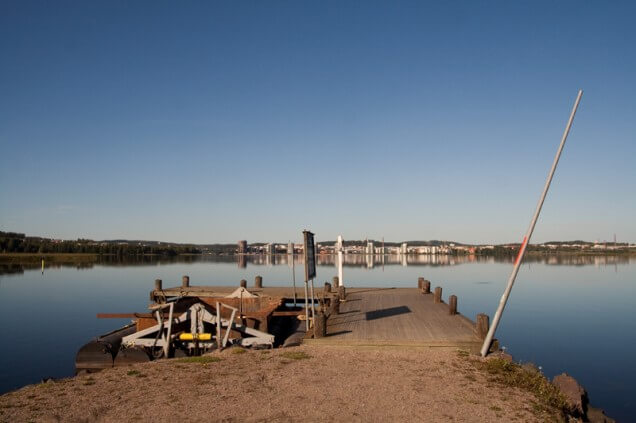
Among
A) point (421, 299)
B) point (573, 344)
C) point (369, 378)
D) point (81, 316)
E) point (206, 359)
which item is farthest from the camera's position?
point (81, 316)

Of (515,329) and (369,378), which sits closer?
(369,378)

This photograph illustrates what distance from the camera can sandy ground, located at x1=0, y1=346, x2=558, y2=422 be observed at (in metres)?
8.52

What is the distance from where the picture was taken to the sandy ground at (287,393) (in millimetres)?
8516

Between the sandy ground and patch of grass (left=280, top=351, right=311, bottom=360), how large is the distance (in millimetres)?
55

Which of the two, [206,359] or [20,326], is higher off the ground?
[206,359]

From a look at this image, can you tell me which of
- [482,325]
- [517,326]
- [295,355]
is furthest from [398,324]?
[517,326]

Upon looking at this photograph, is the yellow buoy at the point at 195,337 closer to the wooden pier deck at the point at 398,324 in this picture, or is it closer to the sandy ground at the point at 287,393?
the sandy ground at the point at 287,393

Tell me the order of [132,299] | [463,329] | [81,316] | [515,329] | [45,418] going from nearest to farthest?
[45,418], [463,329], [515,329], [81,316], [132,299]

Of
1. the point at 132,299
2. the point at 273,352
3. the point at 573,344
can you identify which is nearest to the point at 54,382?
the point at 273,352

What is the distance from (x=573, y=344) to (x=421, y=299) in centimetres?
990

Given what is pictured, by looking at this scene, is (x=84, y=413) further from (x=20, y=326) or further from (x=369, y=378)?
(x=20, y=326)

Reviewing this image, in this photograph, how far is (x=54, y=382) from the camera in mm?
11055

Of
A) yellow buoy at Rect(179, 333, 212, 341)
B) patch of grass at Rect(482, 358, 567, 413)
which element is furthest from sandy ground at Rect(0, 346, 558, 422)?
yellow buoy at Rect(179, 333, 212, 341)

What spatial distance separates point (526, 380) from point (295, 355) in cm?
583
